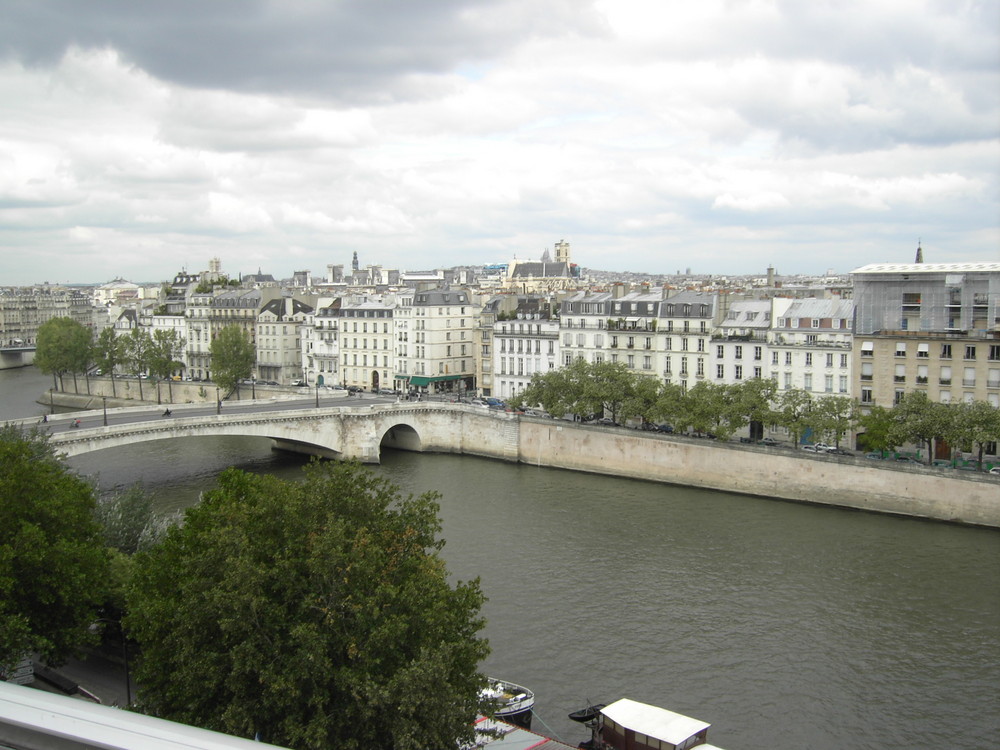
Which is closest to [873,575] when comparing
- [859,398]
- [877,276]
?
[859,398]

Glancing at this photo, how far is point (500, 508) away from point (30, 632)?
25.0m

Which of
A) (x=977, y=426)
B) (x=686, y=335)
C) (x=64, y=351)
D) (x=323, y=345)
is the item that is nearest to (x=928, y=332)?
(x=977, y=426)

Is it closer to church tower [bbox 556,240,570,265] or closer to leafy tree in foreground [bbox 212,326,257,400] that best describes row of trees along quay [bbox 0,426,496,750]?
leafy tree in foreground [bbox 212,326,257,400]

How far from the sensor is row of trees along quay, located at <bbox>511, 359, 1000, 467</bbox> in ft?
135

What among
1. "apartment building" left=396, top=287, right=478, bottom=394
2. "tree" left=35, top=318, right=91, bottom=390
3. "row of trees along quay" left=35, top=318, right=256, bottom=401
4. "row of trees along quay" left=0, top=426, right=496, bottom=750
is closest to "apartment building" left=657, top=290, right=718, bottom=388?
"apartment building" left=396, top=287, right=478, bottom=394

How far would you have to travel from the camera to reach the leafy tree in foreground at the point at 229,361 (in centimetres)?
7256

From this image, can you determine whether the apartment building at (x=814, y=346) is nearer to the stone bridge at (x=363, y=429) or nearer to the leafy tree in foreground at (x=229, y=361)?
the stone bridge at (x=363, y=429)

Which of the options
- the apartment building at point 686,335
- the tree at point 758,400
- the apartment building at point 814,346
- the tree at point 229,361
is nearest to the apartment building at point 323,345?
the tree at point 229,361

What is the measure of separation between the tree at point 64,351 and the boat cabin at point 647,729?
72793 millimetres

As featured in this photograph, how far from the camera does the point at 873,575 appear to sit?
32.5 m

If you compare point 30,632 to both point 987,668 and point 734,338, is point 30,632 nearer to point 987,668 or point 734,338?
point 987,668

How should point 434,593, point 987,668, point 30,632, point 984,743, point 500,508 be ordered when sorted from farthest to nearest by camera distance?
point 500,508 → point 987,668 → point 984,743 → point 30,632 → point 434,593

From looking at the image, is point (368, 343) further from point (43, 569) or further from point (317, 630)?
point (317, 630)

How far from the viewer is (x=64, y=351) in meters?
82.0
